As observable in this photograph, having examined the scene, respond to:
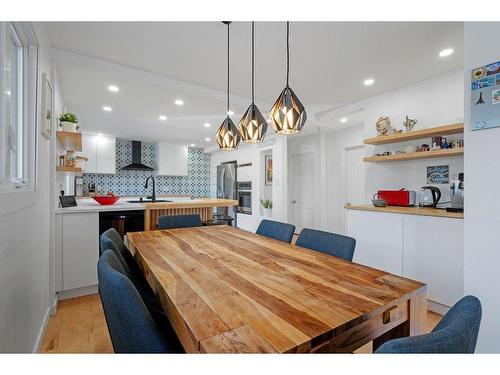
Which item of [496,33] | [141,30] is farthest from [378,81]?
[141,30]

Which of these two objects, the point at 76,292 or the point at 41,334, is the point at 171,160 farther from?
the point at 41,334

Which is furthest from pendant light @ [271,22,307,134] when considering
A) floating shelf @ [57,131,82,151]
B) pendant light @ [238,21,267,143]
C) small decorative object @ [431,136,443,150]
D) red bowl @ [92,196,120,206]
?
red bowl @ [92,196,120,206]

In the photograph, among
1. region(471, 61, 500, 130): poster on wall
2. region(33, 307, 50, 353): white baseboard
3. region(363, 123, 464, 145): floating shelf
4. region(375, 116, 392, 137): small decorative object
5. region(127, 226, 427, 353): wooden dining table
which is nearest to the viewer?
region(127, 226, 427, 353): wooden dining table

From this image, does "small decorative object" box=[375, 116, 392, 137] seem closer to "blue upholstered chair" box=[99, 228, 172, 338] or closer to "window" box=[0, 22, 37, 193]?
"blue upholstered chair" box=[99, 228, 172, 338]

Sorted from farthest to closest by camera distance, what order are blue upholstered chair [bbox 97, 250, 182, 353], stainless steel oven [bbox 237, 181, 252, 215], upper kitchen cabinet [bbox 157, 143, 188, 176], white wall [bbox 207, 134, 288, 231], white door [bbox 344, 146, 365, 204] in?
upper kitchen cabinet [bbox 157, 143, 188, 176] < stainless steel oven [bbox 237, 181, 252, 215] < white wall [bbox 207, 134, 288, 231] < white door [bbox 344, 146, 365, 204] < blue upholstered chair [bbox 97, 250, 182, 353]

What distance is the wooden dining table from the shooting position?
26.7 inches

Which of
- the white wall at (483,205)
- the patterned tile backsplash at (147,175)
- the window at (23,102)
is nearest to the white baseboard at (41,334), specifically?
the window at (23,102)

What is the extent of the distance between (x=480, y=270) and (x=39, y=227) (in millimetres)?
2890

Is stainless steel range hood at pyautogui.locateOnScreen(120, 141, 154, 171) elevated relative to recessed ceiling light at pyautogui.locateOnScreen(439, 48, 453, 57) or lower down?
lower down

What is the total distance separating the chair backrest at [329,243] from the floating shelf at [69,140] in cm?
246

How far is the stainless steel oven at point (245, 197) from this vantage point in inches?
221

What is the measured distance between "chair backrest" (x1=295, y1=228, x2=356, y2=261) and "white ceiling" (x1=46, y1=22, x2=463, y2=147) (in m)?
1.56

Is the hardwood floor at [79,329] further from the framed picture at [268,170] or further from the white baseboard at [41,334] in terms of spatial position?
the framed picture at [268,170]
